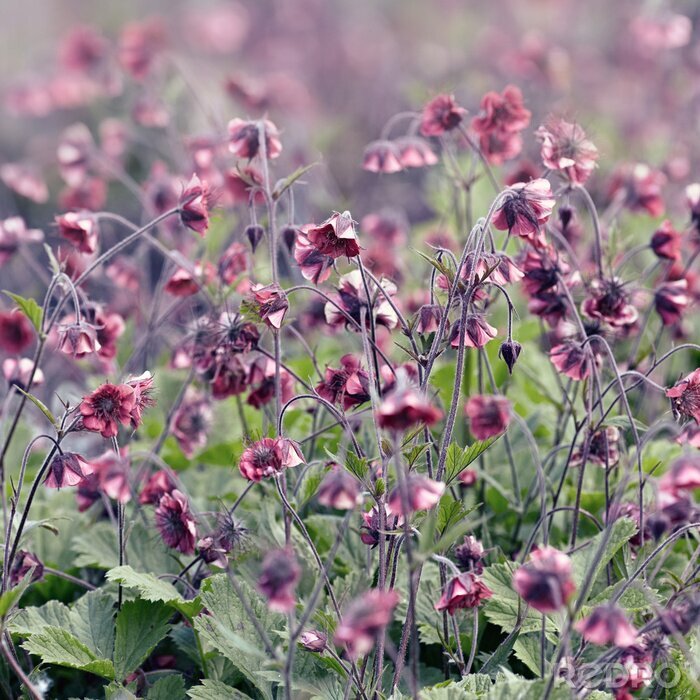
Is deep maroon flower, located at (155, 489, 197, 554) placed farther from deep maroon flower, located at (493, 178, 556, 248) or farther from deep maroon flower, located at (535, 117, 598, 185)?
deep maroon flower, located at (535, 117, 598, 185)

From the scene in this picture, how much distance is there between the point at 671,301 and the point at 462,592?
3.74 feet

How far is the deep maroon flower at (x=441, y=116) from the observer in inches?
104

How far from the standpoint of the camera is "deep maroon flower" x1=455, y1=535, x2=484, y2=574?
2.17 meters

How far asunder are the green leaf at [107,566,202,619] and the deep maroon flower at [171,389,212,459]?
23.9 inches

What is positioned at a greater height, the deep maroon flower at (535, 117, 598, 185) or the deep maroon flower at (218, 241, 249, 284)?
the deep maroon flower at (535, 117, 598, 185)

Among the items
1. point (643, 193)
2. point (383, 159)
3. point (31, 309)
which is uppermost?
point (383, 159)

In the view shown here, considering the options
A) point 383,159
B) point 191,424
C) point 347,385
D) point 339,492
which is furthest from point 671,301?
point 191,424

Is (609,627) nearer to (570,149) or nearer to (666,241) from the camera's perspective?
(570,149)

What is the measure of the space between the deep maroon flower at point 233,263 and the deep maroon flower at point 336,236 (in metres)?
0.54

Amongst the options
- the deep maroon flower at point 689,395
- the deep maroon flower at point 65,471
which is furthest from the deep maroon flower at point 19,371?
the deep maroon flower at point 689,395

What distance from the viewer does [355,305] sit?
2293 millimetres

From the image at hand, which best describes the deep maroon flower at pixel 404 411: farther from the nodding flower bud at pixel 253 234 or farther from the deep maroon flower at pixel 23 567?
the deep maroon flower at pixel 23 567

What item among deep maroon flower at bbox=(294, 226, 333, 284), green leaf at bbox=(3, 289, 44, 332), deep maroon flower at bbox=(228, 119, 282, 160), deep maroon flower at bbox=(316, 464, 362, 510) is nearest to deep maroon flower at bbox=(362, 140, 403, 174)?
deep maroon flower at bbox=(228, 119, 282, 160)

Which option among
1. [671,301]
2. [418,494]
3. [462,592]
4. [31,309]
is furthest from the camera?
[671,301]
